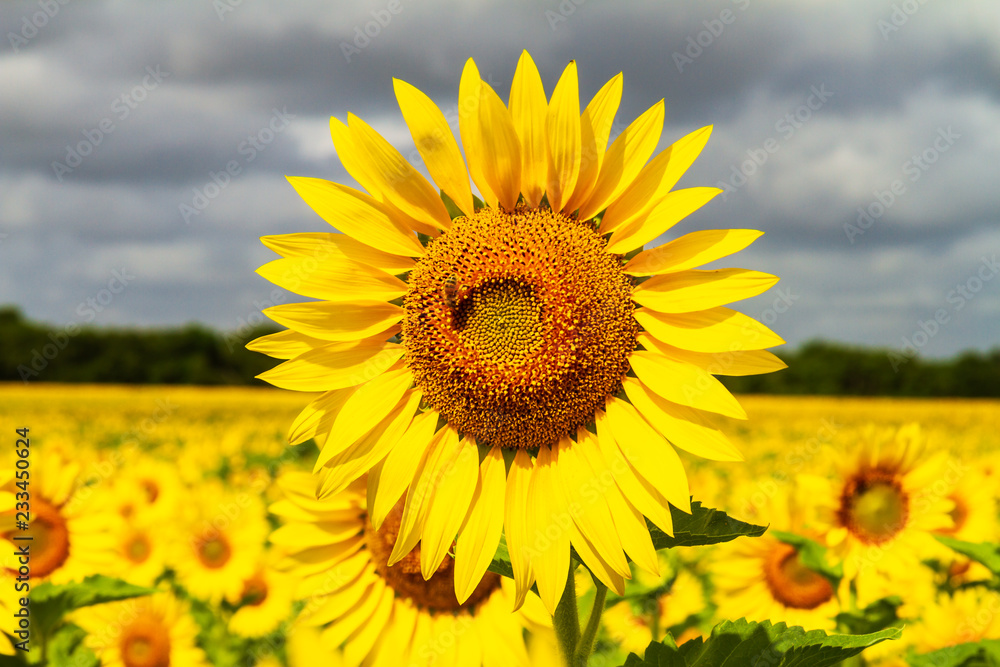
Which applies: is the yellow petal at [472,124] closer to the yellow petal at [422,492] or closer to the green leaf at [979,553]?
the yellow petal at [422,492]

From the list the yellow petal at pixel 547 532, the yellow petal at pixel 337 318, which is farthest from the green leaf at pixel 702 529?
the yellow petal at pixel 337 318

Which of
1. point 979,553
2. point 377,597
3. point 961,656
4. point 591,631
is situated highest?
point 377,597

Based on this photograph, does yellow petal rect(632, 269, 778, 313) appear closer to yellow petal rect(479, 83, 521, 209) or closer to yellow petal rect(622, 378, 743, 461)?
yellow petal rect(622, 378, 743, 461)

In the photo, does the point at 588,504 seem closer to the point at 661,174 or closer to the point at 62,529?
the point at 661,174

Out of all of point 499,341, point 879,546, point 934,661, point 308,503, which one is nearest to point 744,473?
point 879,546

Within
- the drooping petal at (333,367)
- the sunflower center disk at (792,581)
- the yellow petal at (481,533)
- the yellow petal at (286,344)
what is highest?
the yellow petal at (286,344)

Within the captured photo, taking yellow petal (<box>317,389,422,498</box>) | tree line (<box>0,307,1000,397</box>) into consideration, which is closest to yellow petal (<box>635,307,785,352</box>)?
yellow petal (<box>317,389,422,498</box>)

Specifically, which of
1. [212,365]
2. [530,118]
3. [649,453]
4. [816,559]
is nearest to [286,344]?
[530,118]
